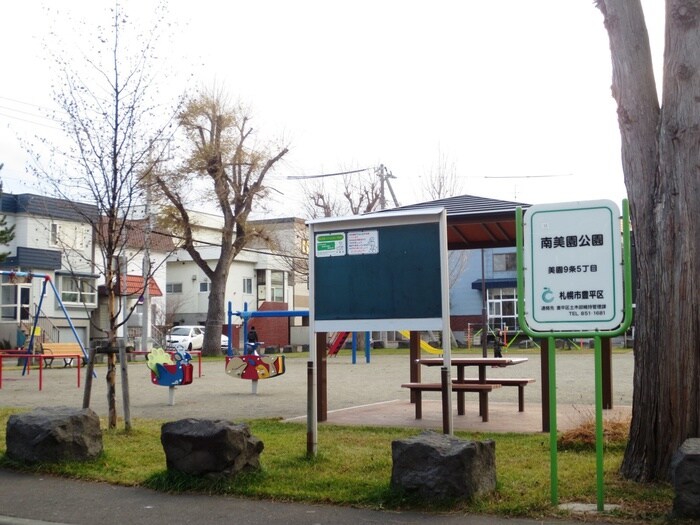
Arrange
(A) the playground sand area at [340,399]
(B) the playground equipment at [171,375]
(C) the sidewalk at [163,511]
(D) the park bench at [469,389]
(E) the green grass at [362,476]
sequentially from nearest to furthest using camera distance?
(C) the sidewalk at [163,511], (E) the green grass at [362,476], (D) the park bench at [469,389], (A) the playground sand area at [340,399], (B) the playground equipment at [171,375]

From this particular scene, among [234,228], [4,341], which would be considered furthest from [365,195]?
[4,341]

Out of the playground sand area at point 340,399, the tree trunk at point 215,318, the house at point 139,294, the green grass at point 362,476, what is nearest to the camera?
the green grass at point 362,476

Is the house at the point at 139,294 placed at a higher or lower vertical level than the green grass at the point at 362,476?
higher

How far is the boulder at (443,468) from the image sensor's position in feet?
21.7

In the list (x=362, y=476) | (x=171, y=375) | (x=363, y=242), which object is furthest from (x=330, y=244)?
(x=171, y=375)

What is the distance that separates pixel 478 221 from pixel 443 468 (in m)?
5.60

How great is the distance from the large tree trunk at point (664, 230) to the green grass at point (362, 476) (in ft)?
1.64

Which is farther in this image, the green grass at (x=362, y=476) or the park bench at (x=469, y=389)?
the park bench at (x=469, y=389)

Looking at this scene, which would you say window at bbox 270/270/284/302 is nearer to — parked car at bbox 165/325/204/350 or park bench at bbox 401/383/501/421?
parked car at bbox 165/325/204/350

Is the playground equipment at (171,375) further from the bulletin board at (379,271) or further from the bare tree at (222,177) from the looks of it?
the bare tree at (222,177)

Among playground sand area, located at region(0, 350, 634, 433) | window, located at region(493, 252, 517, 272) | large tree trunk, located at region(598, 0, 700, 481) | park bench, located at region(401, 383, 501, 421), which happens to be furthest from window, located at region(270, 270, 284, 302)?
large tree trunk, located at region(598, 0, 700, 481)

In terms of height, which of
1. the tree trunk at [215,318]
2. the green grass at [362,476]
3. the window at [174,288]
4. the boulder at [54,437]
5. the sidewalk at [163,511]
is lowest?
the sidewalk at [163,511]

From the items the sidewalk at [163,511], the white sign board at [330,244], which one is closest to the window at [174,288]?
the white sign board at [330,244]

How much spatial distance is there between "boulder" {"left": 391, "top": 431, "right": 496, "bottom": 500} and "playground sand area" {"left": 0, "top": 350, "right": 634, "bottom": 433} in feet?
11.1
